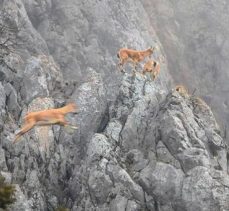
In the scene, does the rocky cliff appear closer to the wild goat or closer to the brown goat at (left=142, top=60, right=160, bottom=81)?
the brown goat at (left=142, top=60, right=160, bottom=81)

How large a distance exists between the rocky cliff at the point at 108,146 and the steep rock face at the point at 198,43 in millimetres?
19110

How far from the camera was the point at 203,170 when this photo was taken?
3412cm

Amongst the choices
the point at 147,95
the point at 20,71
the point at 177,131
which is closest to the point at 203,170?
the point at 177,131

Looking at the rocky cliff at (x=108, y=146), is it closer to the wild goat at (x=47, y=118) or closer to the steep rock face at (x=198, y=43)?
the wild goat at (x=47, y=118)

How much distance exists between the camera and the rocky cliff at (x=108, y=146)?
33125 millimetres

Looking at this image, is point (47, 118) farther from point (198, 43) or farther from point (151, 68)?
point (198, 43)

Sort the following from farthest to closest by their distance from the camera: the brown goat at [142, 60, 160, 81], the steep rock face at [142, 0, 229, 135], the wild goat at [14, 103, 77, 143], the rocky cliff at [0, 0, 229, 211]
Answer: the steep rock face at [142, 0, 229, 135] → the brown goat at [142, 60, 160, 81] → the rocky cliff at [0, 0, 229, 211] → the wild goat at [14, 103, 77, 143]

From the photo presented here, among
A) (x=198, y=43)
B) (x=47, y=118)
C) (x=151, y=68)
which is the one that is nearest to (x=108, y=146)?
(x=151, y=68)

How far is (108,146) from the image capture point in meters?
35.1

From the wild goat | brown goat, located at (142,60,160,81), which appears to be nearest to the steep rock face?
brown goat, located at (142,60,160,81)

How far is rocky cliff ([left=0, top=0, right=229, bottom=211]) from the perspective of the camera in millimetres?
33125

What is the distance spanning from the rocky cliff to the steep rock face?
62.7ft

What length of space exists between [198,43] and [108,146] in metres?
30.0

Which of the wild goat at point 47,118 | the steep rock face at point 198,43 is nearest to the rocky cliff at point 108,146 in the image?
the wild goat at point 47,118
